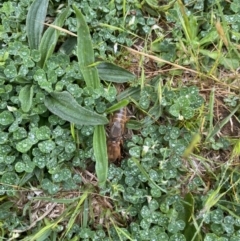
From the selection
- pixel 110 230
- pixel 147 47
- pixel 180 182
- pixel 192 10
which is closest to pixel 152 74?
pixel 147 47

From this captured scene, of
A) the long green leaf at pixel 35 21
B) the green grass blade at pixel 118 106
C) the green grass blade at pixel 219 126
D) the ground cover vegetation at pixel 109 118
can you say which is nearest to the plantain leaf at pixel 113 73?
the ground cover vegetation at pixel 109 118

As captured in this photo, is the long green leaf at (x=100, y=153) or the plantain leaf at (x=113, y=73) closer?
the long green leaf at (x=100, y=153)

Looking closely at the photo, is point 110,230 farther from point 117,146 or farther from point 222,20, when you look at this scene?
point 222,20

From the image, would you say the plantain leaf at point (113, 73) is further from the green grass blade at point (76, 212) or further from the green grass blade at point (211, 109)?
the green grass blade at point (76, 212)

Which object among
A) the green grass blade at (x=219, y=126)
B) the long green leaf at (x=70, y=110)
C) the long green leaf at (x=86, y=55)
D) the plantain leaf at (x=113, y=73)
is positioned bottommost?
the green grass blade at (x=219, y=126)

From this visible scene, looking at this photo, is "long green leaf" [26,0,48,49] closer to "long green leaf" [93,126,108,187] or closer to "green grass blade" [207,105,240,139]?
"long green leaf" [93,126,108,187]

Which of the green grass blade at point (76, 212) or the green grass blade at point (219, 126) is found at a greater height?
the green grass blade at point (219, 126)

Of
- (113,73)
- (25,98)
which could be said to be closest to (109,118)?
(113,73)
